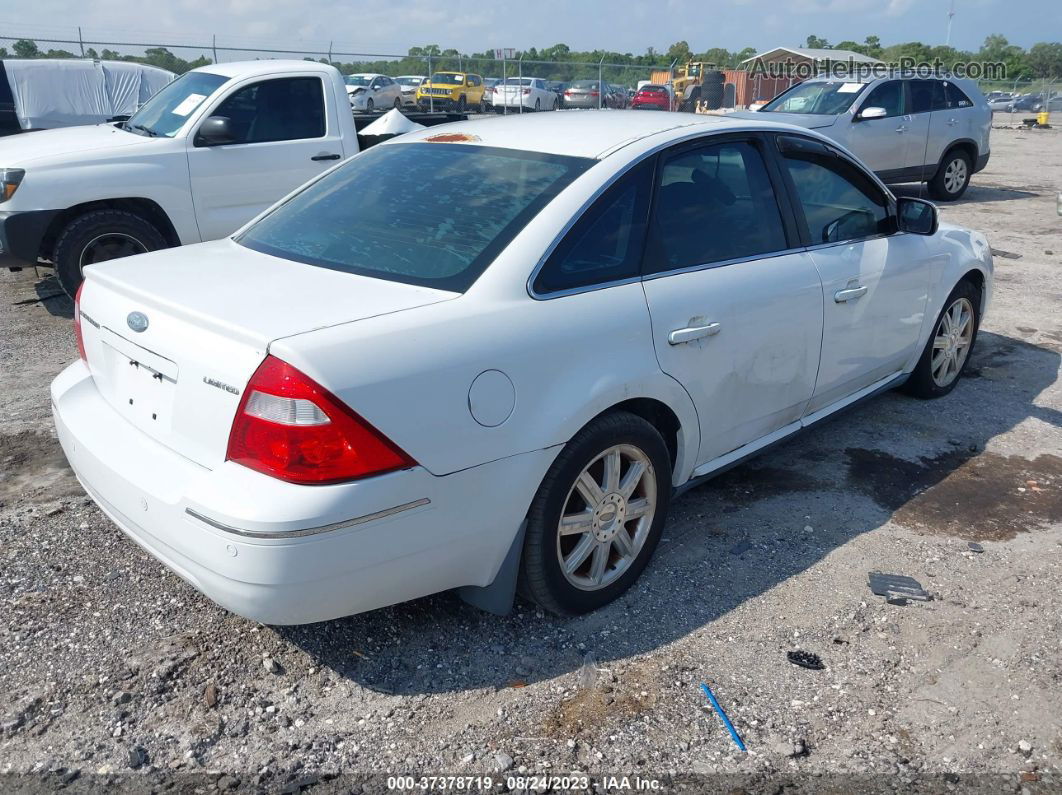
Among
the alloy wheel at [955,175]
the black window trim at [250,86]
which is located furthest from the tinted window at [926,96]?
the black window trim at [250,86]

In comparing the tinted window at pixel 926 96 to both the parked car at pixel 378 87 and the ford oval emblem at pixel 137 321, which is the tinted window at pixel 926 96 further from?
the parked car at pixel 378 87

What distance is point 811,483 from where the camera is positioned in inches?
171

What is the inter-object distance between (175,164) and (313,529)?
5456 mm

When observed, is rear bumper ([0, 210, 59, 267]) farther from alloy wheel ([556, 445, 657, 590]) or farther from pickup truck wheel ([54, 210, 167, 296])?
alloy wheel ([556, 445, 657, 590])

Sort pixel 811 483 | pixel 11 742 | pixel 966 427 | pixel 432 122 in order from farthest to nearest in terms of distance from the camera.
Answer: pixel 432 122
pixel 966 427
pixel 811 483
pixel 11 742

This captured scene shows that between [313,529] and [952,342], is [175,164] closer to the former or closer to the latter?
[313,529]

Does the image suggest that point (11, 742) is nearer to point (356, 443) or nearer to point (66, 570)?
point (66, 570)

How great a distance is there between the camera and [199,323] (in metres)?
2.67

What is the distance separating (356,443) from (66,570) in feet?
5.60

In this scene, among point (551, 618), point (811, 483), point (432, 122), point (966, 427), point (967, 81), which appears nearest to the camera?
point (551, 618)

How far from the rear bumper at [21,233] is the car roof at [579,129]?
12.5 feet

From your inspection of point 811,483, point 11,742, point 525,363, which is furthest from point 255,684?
point 811,483

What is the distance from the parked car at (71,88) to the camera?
17172 mm

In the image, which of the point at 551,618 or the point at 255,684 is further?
the point at 551,618
